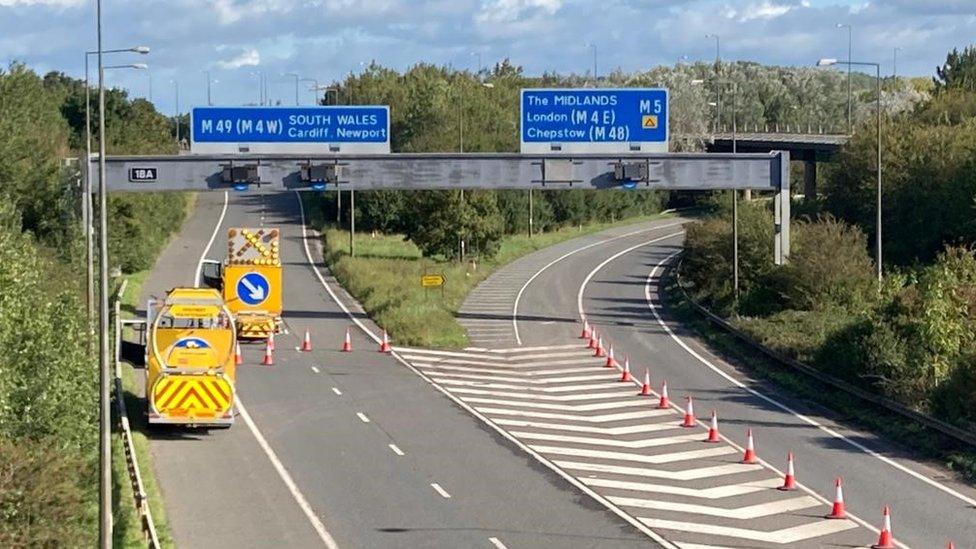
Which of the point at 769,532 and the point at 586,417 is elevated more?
the point at 586,417

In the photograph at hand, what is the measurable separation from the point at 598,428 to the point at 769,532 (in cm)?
1022

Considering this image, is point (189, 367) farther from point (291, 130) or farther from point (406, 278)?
point (406, 278)

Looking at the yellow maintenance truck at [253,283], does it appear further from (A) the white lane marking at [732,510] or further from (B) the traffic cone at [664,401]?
(A) the white lane marking at [732,510]

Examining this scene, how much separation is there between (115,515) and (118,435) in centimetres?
721

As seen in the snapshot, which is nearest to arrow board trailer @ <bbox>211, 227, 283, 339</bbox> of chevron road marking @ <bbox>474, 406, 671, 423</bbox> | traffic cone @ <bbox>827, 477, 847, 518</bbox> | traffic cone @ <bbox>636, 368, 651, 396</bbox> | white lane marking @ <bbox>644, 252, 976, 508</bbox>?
chevron road marking @ <bbox>474, 406, 671, 423</bbox>

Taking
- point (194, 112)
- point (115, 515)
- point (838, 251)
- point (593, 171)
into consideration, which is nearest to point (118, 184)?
point (194, 112)

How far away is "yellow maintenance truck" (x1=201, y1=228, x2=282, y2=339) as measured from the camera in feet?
153

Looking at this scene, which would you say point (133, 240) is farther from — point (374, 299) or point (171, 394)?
point (171, 394)

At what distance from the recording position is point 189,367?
31.9 meters

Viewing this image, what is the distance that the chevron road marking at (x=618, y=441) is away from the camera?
107 ft

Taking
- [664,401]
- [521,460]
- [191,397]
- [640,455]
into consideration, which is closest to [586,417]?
[664,401]

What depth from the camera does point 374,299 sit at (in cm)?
5619

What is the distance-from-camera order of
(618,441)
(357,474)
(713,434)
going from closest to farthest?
(357,474) < (713,434) < (618,441)

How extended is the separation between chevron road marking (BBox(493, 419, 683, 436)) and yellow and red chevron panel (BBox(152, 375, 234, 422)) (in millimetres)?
6427
